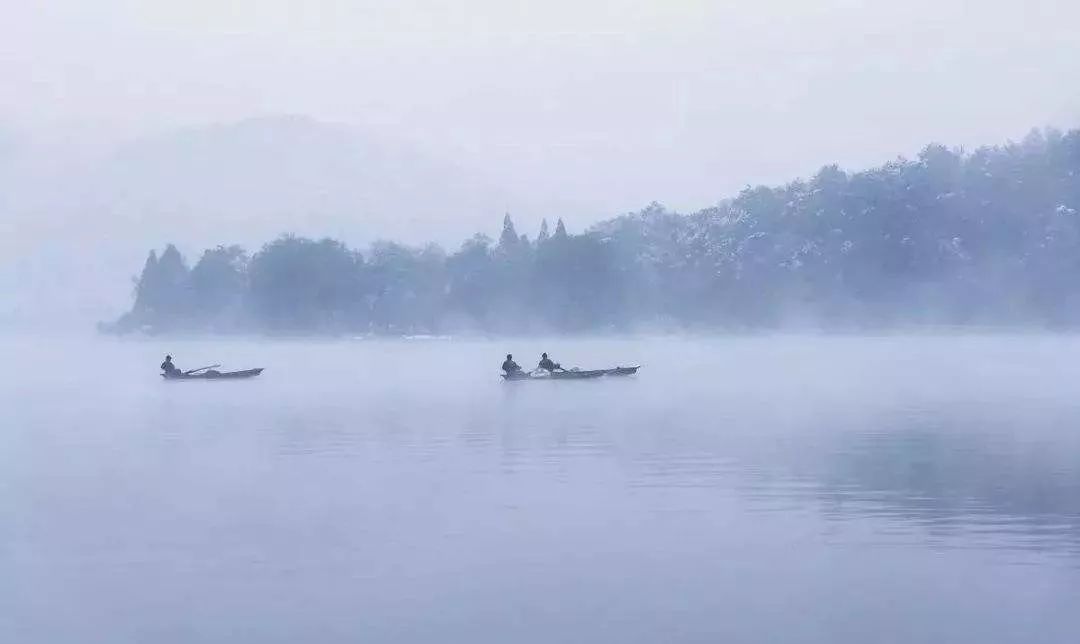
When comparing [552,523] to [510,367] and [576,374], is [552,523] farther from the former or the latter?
Answer: [510,367]

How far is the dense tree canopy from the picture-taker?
96.4 meters

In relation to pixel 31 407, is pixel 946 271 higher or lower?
higher

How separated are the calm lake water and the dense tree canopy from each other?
60715 millimetres

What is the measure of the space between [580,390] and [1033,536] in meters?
29.1

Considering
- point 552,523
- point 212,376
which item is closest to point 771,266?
point 212,376

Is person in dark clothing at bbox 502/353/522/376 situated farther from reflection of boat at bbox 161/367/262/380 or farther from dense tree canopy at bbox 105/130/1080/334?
dense tree canopy at bbox 105/130/1080/334

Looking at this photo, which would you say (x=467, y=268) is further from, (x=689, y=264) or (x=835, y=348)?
(x=835, y=348)

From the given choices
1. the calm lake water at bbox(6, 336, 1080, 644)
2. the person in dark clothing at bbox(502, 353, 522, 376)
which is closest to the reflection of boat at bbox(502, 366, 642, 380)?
the person in dark clothing at bbox(502, 353, 522, 376)

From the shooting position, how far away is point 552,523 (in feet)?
57.7

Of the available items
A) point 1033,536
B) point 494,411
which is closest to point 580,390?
point 494,411

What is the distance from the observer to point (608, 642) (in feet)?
39.5

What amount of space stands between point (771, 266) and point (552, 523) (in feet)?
284

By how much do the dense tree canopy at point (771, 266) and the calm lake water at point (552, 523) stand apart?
199 feet

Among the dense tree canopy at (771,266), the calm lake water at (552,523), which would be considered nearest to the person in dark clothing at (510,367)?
the calm lake water at (552,523)
